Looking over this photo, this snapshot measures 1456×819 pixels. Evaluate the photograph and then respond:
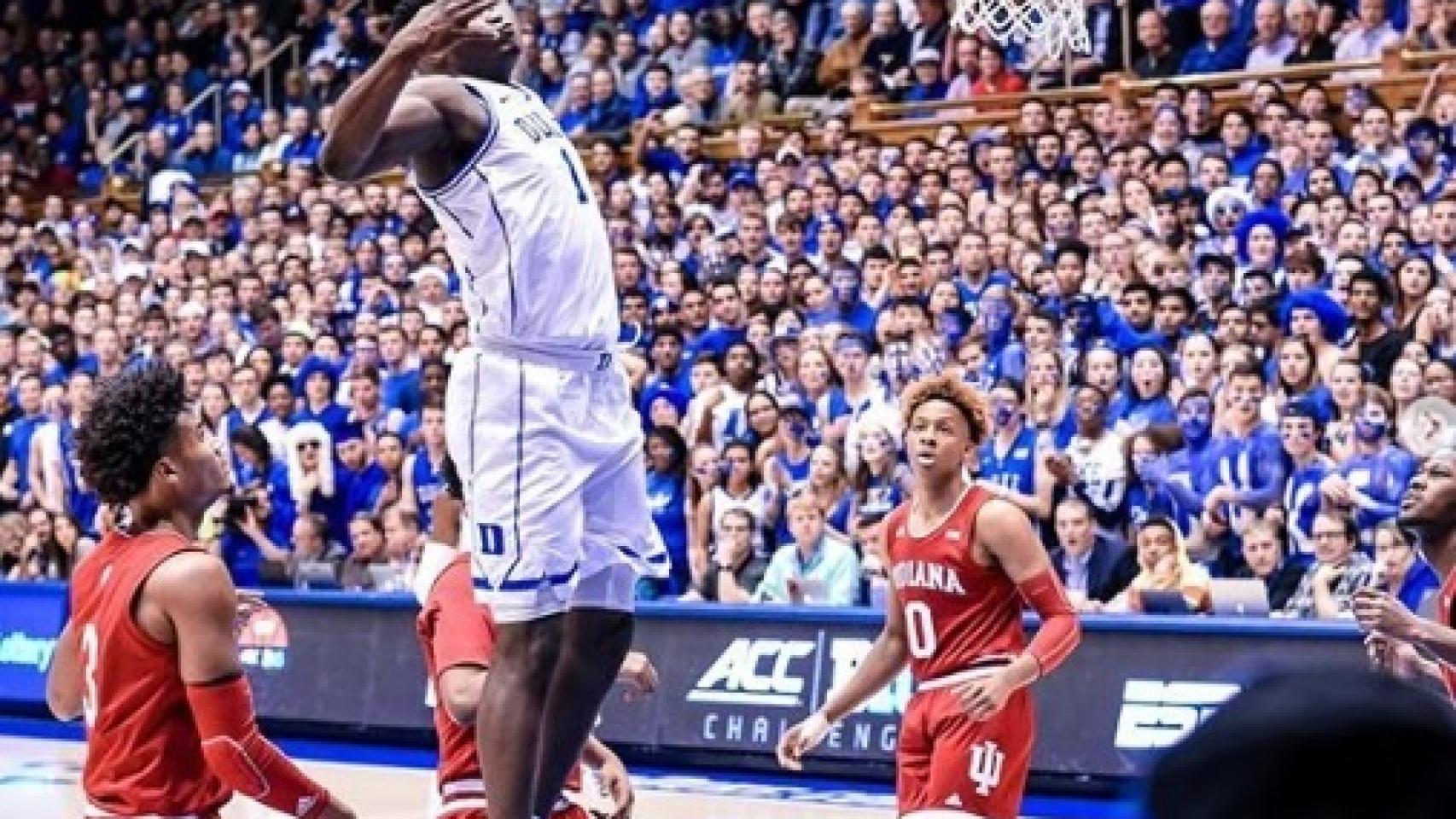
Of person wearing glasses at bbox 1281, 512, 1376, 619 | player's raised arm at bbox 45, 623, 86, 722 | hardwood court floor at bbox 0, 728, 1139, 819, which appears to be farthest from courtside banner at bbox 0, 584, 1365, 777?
player's raised arm at bbox 45, 623, 86, 722

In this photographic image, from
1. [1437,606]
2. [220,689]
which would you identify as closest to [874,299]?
[1437,606]

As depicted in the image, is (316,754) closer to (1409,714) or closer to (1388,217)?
(1388,217)

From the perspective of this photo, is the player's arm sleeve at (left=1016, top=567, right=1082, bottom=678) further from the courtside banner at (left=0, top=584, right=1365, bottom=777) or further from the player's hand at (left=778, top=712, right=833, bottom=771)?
the courtside banner at (left=0, top=584, right=1365, bottom=777)

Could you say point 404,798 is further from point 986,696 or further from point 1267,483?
point 986,696

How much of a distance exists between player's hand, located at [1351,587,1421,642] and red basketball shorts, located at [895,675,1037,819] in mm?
1397

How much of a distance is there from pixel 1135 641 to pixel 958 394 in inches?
146

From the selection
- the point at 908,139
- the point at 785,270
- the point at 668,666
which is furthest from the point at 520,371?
the point at 908,139

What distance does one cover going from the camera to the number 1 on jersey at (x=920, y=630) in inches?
253

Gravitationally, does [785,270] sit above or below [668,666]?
above

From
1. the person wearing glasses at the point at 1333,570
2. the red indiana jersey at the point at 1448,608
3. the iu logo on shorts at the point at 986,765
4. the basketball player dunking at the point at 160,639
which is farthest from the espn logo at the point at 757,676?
the basketball player dunking at the point at 160,639

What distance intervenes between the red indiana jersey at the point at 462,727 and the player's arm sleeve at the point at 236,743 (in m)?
1.05

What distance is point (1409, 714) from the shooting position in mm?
1131

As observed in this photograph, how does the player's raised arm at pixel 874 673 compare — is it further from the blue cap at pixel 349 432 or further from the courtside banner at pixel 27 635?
the blue cap at pixel 349 432

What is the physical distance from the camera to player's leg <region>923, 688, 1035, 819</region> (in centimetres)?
616
